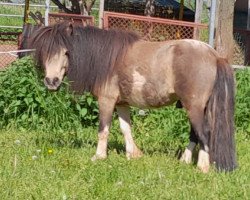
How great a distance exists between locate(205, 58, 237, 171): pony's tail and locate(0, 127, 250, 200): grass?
176mm

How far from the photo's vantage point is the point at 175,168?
6238 millimetres

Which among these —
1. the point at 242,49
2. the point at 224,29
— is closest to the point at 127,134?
the point at 224,29

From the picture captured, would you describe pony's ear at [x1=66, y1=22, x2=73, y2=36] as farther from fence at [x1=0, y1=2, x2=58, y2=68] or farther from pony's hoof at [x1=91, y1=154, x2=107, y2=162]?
fence at [x1=0, y1=2, x2=58, y2=68]

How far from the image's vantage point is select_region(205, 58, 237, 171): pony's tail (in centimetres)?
616

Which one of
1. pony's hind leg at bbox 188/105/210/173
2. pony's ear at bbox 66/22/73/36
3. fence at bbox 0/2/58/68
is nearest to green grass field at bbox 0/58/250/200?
pony's hind leg at bbox 188/105/210/173

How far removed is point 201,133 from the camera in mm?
6219

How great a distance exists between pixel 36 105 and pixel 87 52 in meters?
1.87

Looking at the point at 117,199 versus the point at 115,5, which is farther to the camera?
the point at 115,5

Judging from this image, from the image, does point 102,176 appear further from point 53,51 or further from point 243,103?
point 243,103

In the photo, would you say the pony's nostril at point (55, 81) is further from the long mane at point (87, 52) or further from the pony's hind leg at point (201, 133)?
the pony's hind leg at point (201, 133)

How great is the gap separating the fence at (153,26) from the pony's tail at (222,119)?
3.01m

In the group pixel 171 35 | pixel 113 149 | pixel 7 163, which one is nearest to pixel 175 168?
pixel 113 149

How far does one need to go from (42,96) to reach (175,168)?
2.63 m

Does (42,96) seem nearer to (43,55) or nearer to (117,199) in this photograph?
(43,55)
